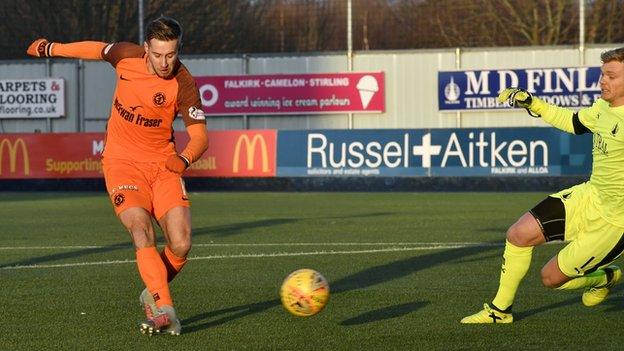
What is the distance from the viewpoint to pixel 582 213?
8734 mm

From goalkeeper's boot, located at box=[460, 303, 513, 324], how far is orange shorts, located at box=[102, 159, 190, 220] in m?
2.12

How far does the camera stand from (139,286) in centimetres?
1124

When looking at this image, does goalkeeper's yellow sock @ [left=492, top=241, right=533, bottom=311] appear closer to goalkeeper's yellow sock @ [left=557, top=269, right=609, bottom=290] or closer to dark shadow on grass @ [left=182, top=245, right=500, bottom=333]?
goalkeeper's yellow sock @ [left=557, top=269, right=609, bottom=290]

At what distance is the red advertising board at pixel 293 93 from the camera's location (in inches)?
1401

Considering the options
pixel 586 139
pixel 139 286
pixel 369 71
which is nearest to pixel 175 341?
pixel 139 286

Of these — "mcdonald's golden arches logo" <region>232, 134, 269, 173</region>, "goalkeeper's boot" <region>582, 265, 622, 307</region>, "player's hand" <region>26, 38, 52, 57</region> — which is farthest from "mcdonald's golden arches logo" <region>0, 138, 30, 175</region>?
"goalkeeper's boot" <region>582, 265, 622, 307</region>

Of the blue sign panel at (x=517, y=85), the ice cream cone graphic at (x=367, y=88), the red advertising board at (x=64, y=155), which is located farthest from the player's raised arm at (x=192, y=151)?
the ice cream cone graphic at (x=367, y=88)

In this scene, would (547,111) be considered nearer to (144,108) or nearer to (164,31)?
(164,31)

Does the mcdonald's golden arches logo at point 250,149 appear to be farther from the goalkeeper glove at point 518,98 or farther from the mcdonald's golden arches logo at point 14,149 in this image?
the goalkeeper glove at point 518,98

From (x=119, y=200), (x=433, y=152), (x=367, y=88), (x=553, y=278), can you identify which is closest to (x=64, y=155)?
(x=433, y=152)

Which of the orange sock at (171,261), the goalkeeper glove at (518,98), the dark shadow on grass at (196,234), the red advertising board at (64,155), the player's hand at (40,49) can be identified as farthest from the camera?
the red advertising board at (64,155)

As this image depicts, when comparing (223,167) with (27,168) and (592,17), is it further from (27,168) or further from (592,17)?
(592,17)

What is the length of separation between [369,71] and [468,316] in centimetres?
2677

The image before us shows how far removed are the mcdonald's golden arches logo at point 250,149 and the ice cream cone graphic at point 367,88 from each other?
303 inches
